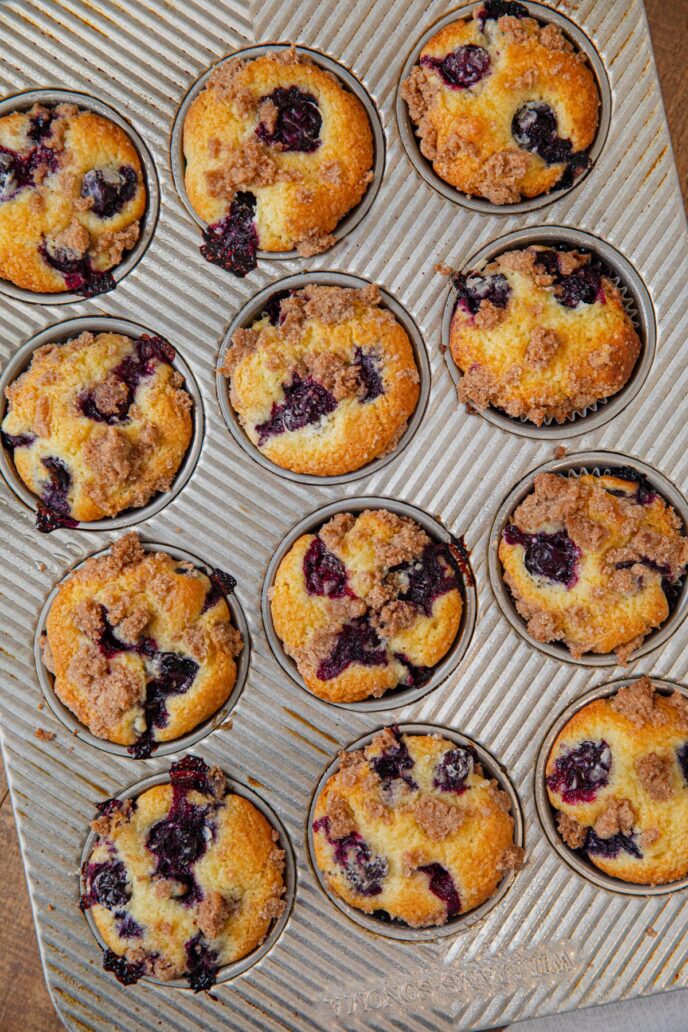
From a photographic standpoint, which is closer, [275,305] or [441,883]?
[441,883]

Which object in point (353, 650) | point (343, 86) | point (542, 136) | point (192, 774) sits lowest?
point (192, 774)

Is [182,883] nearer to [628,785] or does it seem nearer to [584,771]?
[584,771]

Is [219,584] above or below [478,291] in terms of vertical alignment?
below

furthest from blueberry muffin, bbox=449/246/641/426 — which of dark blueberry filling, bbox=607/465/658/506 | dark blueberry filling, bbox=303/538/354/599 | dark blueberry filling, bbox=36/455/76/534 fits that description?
dark blueberry filling, bbox=36/455/76/534

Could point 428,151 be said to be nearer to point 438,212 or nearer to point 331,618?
point 438,212

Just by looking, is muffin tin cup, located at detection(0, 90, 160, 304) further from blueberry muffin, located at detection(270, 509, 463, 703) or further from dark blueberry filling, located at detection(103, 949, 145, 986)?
dark blueberry filling, located at detection(103, 949, 145, 986)

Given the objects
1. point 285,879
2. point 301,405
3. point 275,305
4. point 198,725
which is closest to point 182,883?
point 285,879
